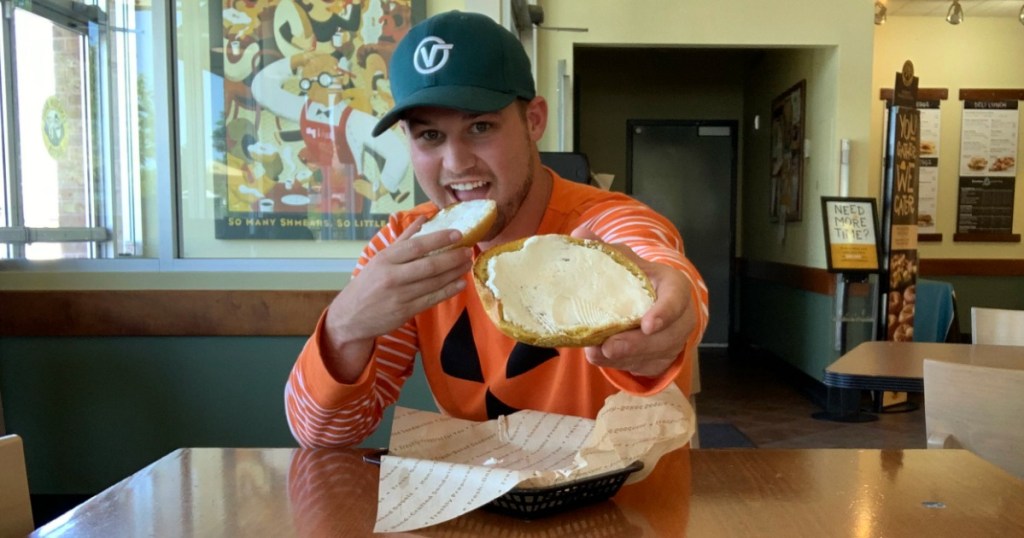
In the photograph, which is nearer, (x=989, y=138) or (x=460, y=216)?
(x=460, y=216)

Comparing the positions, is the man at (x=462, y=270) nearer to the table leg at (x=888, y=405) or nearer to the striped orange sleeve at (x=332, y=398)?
the striped orange sleeve at (x=332, y=398)

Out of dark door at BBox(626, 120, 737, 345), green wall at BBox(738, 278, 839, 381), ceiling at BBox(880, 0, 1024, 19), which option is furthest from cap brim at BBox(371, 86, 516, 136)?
dark door at BBox(626, 120, 737, 345)

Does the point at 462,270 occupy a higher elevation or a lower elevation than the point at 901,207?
lower

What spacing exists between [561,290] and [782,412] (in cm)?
482

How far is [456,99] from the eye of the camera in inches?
47.0

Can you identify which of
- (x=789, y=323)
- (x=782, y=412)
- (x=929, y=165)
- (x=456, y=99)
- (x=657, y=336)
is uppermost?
(x=929, y=165)

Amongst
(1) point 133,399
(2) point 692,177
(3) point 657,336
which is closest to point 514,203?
(3) point 657,336

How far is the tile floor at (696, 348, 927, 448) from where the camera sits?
4508mm

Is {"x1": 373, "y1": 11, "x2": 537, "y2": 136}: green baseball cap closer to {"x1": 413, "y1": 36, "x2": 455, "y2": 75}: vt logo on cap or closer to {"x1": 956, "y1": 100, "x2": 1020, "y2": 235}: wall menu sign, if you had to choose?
{"x1": 413, "y1": 36, "x2": 455, "y2": 75}: vt logo on cap

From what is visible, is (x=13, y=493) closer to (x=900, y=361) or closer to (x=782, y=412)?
(x=900, y=361)

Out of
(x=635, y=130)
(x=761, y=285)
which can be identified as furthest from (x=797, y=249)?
(x=635, y=130)

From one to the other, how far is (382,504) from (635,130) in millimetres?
7146

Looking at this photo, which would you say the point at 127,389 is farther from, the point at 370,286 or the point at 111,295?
the point at 370,286

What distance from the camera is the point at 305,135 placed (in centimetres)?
303
